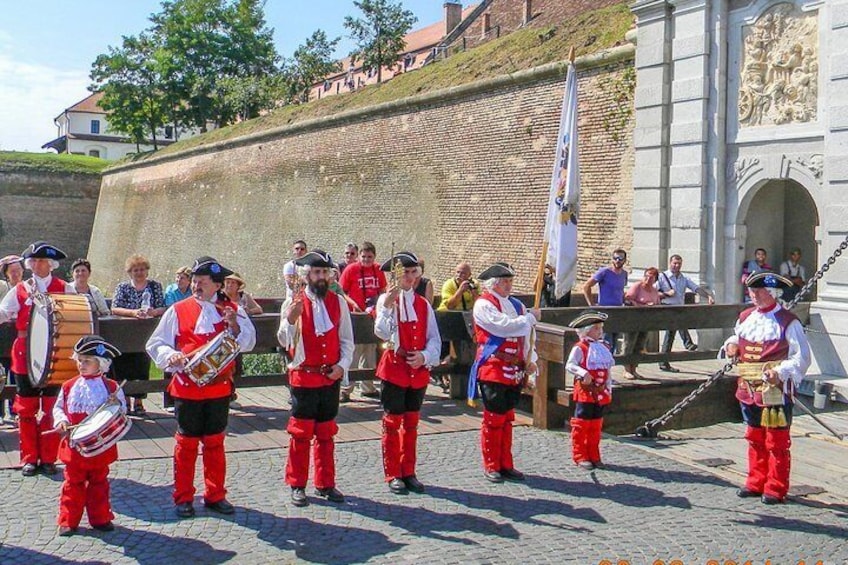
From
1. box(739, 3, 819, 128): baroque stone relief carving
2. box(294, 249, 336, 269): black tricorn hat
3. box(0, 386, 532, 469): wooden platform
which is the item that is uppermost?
box(739, 3, 819, 128): baroque stone relief carving

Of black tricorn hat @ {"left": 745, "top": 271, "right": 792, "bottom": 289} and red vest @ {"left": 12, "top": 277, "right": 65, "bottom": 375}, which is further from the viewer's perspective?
red vest @ {"left": 12, "top": 277, "right": 65, "bottom": 375}

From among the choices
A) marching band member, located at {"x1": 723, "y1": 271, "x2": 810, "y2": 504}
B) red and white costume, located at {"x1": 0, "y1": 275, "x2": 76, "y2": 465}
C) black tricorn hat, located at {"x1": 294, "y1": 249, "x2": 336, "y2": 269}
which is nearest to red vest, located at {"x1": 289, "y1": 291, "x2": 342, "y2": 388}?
black tricorn hat, located at {"x1": 294, "y1": 249, "x2": 336, "y2": 269}

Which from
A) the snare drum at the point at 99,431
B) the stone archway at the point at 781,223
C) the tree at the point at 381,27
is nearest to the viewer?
the snare drum at the point at 99,431

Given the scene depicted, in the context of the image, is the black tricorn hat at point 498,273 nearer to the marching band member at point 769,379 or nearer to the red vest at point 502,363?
the red vest at point 502,363

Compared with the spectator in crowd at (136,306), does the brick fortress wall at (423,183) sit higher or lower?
higher

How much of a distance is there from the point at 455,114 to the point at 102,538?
15.3 metres

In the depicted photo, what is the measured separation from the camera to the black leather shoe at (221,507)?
229 inches

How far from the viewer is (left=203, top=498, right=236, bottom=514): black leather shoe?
5.82 metres

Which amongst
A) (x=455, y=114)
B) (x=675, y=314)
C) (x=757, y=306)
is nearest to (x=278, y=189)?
(x=455, y=114)

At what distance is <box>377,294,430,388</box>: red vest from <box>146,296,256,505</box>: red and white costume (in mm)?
1199

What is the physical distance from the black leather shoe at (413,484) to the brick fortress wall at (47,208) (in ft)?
131

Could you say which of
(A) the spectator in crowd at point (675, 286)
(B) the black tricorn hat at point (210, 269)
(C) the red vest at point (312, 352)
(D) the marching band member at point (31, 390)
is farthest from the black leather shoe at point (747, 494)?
(A) the spectator in crowd at point (675, 286)

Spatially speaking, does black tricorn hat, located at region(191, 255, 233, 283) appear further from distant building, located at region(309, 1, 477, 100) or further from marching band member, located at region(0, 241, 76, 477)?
distant building, located at region(309, 1, 477, 100)
